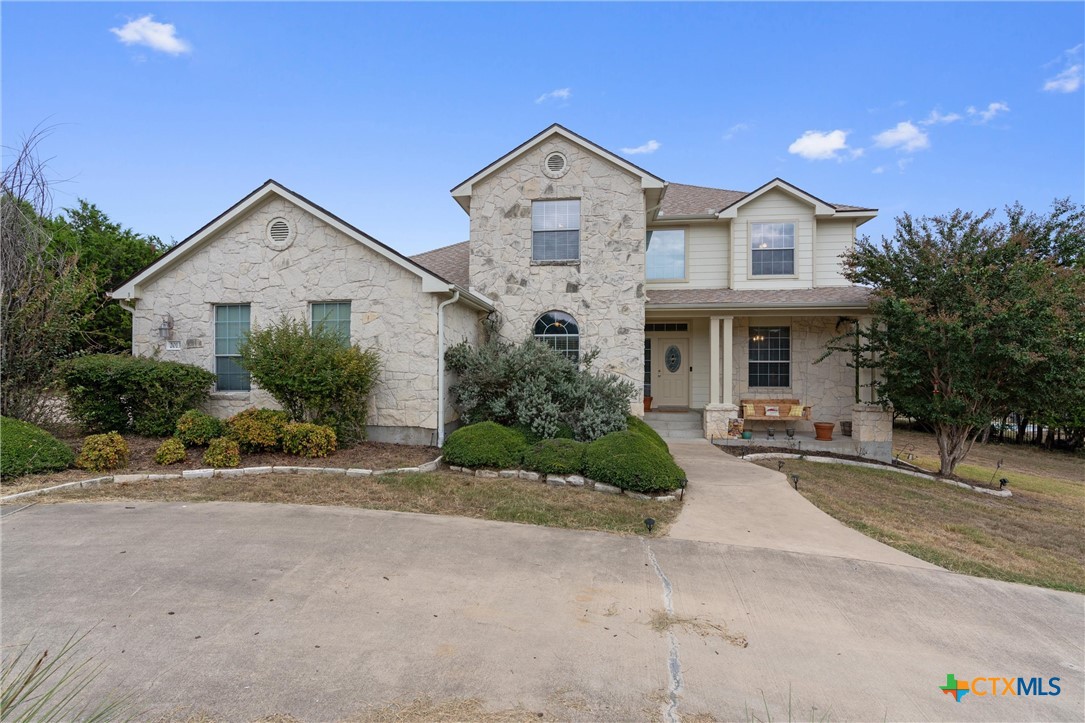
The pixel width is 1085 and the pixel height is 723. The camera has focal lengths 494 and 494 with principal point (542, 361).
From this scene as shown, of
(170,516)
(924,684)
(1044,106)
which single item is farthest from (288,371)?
(1044,106)

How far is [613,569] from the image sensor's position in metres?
4.48

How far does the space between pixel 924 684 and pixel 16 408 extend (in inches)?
492

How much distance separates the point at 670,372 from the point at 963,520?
25.7 ft

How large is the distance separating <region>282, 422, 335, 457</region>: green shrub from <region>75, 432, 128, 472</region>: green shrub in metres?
2.17

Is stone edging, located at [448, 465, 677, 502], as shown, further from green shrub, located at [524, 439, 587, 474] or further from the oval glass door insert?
the oval glass door insert

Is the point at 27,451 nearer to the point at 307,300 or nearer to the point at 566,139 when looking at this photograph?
the point at 307,300

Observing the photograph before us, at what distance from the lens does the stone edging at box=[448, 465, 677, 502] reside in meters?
7.04

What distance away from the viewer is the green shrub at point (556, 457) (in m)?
7.65

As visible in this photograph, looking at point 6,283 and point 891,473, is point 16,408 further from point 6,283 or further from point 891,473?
point 891,473

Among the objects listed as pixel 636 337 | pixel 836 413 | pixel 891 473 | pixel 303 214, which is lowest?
pixel 891 473

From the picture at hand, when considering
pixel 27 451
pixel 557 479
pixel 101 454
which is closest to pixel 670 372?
pixel 557 479

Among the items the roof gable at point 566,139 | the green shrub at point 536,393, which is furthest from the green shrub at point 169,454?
the roof gable at point 566,139

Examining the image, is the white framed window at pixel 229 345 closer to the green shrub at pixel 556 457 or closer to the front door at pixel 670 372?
the green shrub at pixel 556 457

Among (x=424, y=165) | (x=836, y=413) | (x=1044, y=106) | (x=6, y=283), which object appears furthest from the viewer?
(x=424, y=165)
